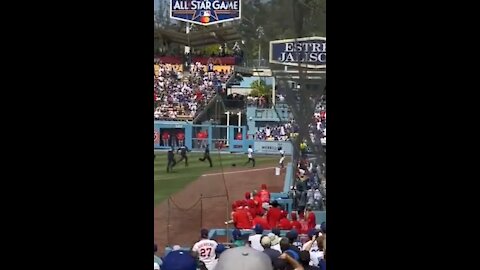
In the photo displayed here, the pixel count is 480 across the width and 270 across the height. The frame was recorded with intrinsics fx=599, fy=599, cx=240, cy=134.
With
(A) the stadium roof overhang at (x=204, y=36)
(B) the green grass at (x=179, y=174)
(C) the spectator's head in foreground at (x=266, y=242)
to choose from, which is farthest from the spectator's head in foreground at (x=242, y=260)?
(B) the green grass at (x=179, y=174)

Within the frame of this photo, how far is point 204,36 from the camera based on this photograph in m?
5.18

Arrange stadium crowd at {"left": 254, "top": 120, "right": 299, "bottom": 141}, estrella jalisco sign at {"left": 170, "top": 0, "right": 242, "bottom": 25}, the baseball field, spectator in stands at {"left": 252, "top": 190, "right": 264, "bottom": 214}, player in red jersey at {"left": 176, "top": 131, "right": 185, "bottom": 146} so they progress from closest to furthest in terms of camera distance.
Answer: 1. spectator in stands at {"left": 252, "top": 190, "right": 264, "bottom": 214}
2. the baseball field
3. estrella jalisco sign at {"left": 170, "top": 0, "right": 242, "bottom": 25}
4. stadium crowd at {"left": 254, "top": 120, "right": 299, "bottom": 141}
5. player in red jersey at {"left": 176, "top": 131, "right": 185, "bottom": 146}

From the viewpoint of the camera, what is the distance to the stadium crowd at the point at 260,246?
161 centimetres

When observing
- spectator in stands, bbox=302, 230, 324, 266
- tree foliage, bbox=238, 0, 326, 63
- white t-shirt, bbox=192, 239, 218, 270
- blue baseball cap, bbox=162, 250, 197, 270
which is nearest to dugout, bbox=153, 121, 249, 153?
tree foliage, bbox=238, 0, 326, 63

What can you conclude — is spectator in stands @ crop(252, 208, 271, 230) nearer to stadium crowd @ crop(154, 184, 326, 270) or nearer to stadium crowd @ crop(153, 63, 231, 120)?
stadium crowd @ crop(154, 184, 326, 270)

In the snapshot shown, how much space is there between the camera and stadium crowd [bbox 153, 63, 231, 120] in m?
6.63

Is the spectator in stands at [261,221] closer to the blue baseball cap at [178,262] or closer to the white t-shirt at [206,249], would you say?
the white t-shirt at [206,249]

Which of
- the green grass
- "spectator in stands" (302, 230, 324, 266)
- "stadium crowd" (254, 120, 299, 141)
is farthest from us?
"stadium crowd" (254, 120, 299, 141)

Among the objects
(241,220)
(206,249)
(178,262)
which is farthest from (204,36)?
(178,262)

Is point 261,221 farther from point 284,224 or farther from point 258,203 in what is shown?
point 258,203

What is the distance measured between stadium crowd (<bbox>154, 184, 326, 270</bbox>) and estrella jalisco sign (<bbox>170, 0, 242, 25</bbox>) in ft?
4.50

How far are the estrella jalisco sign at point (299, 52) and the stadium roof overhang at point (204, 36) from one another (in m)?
0.78

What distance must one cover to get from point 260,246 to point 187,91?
14.4ft
